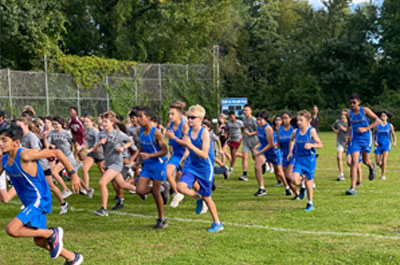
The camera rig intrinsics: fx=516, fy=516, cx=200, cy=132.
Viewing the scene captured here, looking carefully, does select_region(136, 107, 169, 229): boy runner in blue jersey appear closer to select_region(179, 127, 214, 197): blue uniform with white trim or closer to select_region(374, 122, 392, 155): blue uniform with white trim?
select_region(179, 127, 214, 197): blue uniform with white trim

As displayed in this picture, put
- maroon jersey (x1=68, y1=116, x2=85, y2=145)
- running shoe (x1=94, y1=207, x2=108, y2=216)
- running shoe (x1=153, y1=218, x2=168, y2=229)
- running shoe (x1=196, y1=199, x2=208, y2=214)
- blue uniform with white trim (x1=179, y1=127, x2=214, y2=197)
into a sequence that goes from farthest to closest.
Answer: maroon jersey (x1=68, y1=116, x2=85, y2=145) < running shoe (x1=94, y1=207, x2=108, y2=216) < running shoe (x1=196, y1=199, x2=208, y2=214) < running shoe (x1=153, y1=218, x2=168, y2=229) < blue uniform with white trim (x1=179, y1=127, x2=214, y2=197)

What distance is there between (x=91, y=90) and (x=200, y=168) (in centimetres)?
2729

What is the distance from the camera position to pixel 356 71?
163ft

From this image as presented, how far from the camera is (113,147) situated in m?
9.80

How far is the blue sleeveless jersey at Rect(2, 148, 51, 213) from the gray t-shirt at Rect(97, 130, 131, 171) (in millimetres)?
3526

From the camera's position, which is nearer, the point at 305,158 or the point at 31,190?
the point at 31,190

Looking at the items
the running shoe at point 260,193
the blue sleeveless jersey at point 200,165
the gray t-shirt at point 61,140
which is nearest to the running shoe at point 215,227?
the blue sleeveless jersey at point 200,165

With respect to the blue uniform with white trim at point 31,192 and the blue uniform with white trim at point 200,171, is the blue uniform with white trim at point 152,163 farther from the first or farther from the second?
the blue uniform with white trim at point 31,192

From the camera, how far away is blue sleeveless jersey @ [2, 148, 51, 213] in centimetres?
595

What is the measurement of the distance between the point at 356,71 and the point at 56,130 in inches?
1662

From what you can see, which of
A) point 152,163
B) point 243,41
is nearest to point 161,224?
point 152,163

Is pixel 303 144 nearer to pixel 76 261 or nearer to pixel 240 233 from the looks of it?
pixel 240 233

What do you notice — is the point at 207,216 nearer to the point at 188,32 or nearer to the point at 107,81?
the point at 107,81

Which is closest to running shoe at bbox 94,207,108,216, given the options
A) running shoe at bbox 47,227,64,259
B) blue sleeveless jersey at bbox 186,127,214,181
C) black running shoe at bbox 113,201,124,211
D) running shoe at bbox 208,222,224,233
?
black running shoe at bbox 113,201,124,211
